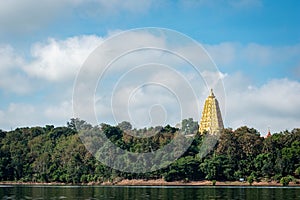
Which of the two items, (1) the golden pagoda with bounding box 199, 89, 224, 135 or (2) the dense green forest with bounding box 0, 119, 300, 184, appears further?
(1) the golden pagoda with bounding box 199, 89, 224, 135

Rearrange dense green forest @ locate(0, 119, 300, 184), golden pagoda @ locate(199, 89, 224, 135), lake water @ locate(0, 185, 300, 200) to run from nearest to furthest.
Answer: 1. lake water @ locate(0, 185, 300, 200)
2. dense green forest @ locate(0, 119, 300, 184)
3. golden pagoda @ locate(199, 89, 224, 135)

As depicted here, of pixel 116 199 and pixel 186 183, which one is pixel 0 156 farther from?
pixel 116 199

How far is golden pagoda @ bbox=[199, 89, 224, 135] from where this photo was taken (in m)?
103

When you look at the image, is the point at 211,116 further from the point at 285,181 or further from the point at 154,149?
the point at 285,181

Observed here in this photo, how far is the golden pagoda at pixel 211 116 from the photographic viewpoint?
103 meters

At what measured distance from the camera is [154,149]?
78.8 metres

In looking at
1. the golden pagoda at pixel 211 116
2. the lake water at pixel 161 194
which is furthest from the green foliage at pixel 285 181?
the golden pagoda at pixel 211 116

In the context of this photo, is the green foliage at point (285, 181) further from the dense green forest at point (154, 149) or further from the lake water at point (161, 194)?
the lake water at point (161, 194)

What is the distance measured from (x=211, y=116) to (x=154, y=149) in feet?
89.6

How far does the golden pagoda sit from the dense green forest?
8.97 meters

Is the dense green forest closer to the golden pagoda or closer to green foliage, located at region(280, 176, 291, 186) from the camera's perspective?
green foliage, located at region(280, 176, 291, 186)

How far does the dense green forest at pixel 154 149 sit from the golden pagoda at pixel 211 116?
897 centimetres

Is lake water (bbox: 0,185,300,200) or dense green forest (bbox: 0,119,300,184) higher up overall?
dense green forest (bbox: 0,119,300,184)

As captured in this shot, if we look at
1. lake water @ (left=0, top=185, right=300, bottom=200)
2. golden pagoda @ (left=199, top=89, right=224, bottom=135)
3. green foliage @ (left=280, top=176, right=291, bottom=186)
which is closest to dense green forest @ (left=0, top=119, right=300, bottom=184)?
green foliage @ (left=280, top=176, right=291, bottom=186)
